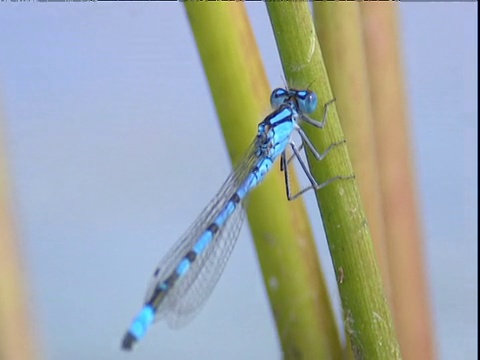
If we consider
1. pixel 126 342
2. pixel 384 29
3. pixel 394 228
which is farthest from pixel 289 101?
pixel 126 342

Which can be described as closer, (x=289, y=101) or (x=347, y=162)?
(x=347, y=162)

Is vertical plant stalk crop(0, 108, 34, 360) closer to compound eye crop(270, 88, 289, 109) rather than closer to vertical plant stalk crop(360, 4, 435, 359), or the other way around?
compound eye crop(270, 88, 289, 109)

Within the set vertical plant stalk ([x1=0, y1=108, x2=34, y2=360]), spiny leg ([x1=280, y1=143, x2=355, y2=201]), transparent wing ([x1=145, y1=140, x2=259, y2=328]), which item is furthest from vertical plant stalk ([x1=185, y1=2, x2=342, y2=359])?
vertical plant stalk ([x1=0, y1=108, x2=34, y2=360])

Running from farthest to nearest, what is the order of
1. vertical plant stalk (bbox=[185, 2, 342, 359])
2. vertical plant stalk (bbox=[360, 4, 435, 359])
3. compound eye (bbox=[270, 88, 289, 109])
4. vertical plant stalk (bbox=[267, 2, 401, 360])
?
compound eye (bbox=[270, 88, 289, 109])
vertical plant stalk (bbox=[360, 4, 435, 359])
vertical plant stalk (bbox=[185, 2, 342, 359])
vertical plant stalk (bbox=[267, 2, 401, 360])

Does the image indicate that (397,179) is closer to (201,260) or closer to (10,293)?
(201,260)

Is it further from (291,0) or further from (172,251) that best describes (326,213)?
(172,251)
